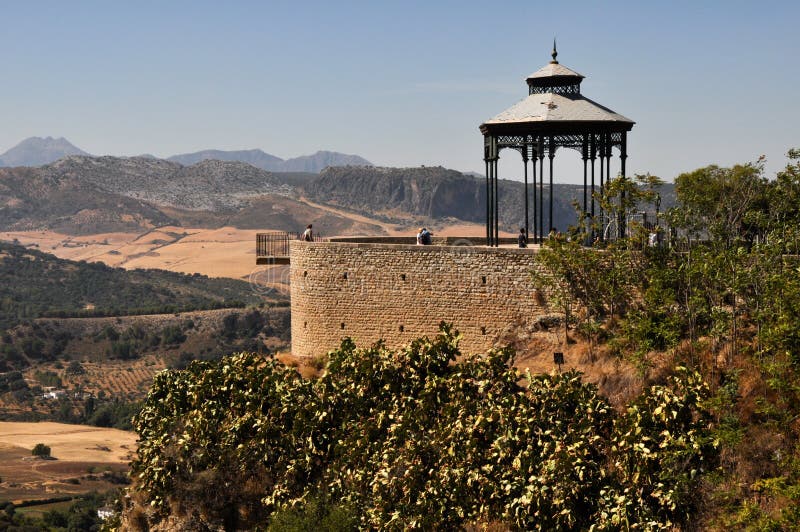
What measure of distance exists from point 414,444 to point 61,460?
2569 inches

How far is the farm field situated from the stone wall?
4275cm

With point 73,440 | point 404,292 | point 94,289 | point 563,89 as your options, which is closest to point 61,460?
point 73,440

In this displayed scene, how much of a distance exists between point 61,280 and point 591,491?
15599 cm

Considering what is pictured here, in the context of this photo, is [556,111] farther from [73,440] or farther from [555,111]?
[73,440]

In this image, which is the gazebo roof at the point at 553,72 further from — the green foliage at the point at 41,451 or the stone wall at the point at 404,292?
the green foliage at the point at 41,451

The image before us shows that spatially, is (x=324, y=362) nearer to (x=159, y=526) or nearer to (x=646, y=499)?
(x=159, y=526)

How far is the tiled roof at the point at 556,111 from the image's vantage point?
28.3 meters

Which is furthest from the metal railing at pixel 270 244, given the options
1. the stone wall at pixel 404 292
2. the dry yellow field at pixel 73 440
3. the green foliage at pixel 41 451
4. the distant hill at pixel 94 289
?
the distant hill at pixel 94 289

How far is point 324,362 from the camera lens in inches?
1105

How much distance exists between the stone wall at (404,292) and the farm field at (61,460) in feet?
140

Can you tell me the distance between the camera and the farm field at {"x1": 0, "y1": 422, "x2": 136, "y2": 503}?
2857 inches

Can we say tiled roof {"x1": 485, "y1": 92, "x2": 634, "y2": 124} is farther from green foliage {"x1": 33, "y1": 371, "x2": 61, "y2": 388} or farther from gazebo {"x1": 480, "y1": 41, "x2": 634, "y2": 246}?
green foliage {"x1": 33, "y1": 371, "x2": 61, "y2": 388}

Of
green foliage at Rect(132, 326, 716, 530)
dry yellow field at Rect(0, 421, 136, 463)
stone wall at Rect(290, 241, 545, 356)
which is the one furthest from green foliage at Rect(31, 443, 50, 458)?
green foliage at Rect(132, 326, 716, 530)

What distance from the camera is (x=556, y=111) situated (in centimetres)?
2878
